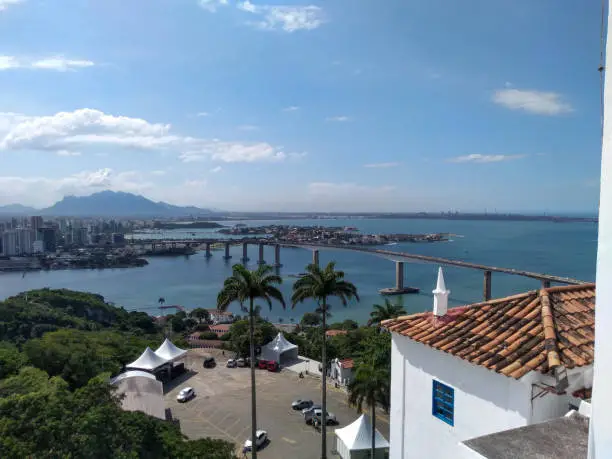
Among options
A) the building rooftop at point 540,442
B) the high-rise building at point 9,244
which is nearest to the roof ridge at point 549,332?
the building rooftop at point 540,442

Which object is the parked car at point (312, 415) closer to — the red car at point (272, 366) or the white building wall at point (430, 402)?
the red car at point (272, 366)

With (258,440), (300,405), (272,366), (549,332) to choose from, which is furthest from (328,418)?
(549,332)

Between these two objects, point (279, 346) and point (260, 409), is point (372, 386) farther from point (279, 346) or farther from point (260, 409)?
point (279, 346)

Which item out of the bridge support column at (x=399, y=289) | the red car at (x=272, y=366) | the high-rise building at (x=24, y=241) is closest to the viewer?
the red car at (x=272, y=366)

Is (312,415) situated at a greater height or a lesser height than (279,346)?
lesser

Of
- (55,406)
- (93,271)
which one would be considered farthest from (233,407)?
(93,271)

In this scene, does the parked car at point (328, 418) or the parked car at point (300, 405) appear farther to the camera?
the parked car at point (300, 405)

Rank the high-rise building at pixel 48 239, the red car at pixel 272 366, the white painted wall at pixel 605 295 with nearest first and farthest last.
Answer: the white painted wall at pixel 605 295 < the red car at pixel 272 366 < the high-rise building at pixel 48 239

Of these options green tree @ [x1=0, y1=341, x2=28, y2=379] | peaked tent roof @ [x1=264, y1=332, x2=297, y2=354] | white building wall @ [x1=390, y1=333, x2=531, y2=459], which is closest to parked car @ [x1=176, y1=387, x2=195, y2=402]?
peaked tent roof @ [x1=264, y1=332, x2=297, y2=354]
